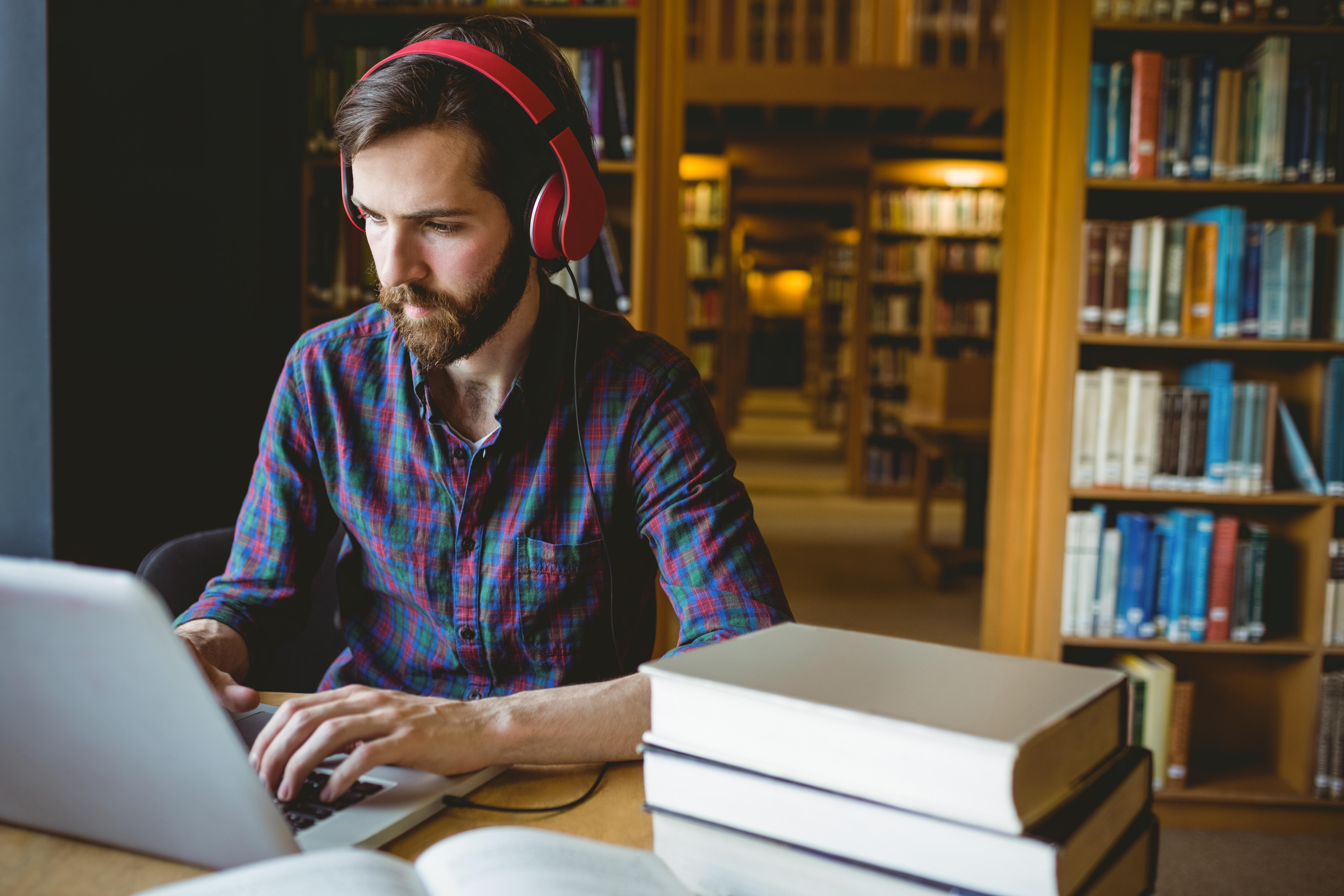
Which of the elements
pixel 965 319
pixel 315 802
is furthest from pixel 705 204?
pixel 315 802

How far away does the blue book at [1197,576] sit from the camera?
2205 millimetres

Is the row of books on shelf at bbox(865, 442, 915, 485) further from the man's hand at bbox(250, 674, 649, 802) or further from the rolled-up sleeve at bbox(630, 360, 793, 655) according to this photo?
the man's hand at bbox(250, 674, 649, 802)

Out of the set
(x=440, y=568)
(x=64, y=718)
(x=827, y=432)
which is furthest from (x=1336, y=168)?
(x=827, y=432)

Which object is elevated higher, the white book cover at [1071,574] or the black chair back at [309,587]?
the black chair back at [309,587]

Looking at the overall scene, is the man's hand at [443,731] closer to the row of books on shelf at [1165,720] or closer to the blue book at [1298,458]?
the row of books on shelf at [1165,720]

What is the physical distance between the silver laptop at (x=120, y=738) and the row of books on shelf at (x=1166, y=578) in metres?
2.07

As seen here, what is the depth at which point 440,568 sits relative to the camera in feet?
3.30

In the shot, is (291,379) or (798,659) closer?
(798,659)

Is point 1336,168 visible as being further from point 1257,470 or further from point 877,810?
point 877,810

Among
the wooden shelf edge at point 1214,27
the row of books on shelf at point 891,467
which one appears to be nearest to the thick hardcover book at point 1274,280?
the wooden shelf edge at point 1214,27

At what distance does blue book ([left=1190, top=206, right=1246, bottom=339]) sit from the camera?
2176 millimetres

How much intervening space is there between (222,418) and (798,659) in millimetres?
2042

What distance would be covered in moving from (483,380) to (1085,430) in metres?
1.73

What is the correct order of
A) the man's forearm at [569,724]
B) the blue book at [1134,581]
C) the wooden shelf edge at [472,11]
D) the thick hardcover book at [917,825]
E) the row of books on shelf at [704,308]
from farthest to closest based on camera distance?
the row of books on shelf at [704,308]
the wooden shelf edge at [472,11]
the blue book at [1134,581]
the man's forearm at [569,724]
the thick hardcover book at [917,825]
